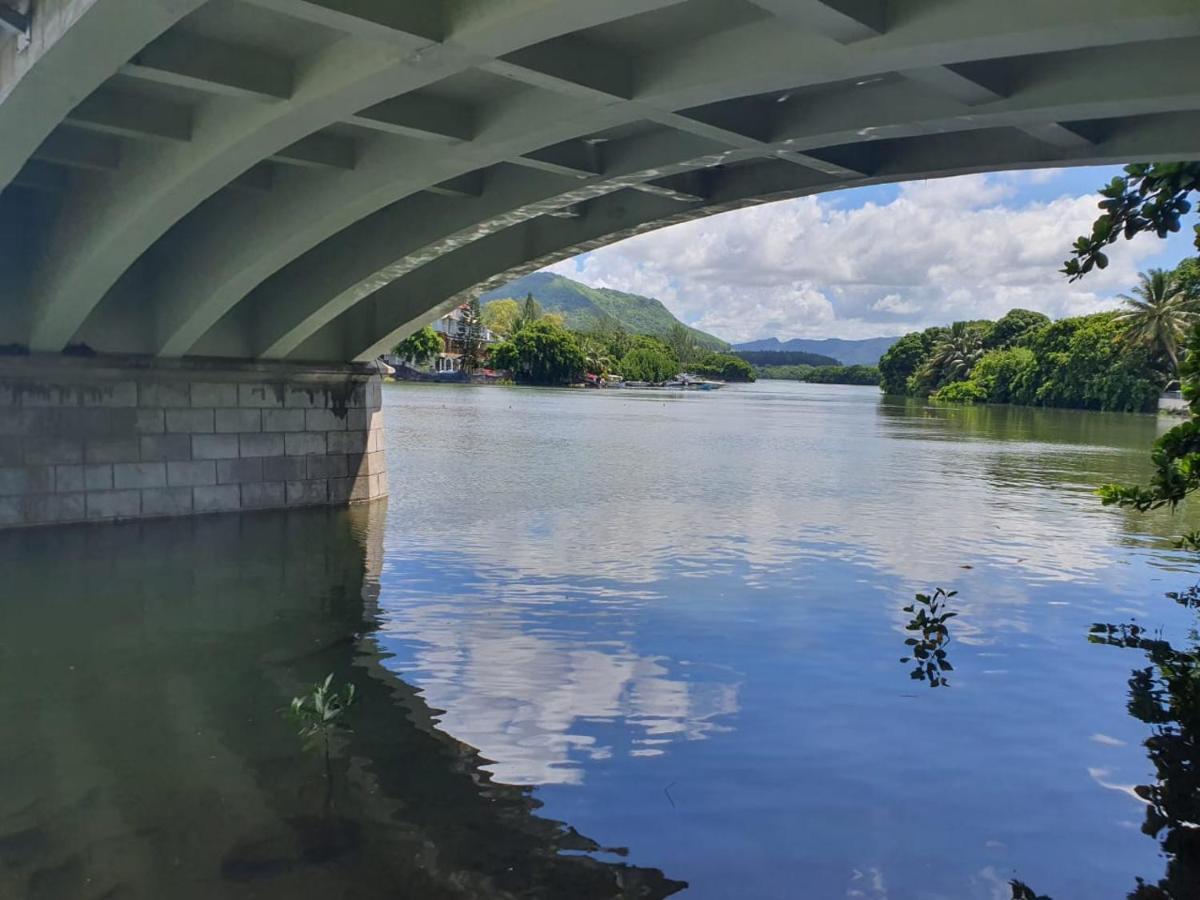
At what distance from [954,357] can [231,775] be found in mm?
135636

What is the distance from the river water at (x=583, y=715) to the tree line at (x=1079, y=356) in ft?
156

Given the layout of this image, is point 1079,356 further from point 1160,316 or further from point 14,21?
point 14,21

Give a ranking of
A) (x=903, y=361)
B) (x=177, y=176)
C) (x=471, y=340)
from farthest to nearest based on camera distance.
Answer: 1. (x=903, y=361)
2. (x=471, y=340)
3. (x=177, y=176)

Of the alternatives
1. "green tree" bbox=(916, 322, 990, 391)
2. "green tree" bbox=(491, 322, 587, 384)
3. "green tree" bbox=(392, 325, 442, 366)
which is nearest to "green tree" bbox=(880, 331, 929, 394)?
"green tree" bbox=(916, 322, 990, 391)

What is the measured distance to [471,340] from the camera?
395 ft

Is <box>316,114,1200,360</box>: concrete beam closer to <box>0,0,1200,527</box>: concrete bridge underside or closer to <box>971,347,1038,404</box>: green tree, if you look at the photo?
<box>0,0,1200,527</box>: concrete bridge underside

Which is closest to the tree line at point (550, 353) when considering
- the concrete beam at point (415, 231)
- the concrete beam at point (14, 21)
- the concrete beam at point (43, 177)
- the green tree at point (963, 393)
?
the green tree at point (963, 393)

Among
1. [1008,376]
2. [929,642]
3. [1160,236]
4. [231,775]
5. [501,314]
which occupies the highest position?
[501,314]

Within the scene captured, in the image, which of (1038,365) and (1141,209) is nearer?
(1141,209)

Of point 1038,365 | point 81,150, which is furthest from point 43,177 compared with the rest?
point 1038,365

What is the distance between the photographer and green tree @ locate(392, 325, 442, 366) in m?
101

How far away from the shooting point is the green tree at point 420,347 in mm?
101062

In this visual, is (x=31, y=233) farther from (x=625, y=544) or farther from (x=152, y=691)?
(x=625, y=544)

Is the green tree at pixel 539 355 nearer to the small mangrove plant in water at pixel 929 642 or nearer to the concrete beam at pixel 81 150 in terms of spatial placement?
the concrete beam at pixel 81 150
